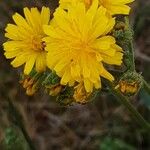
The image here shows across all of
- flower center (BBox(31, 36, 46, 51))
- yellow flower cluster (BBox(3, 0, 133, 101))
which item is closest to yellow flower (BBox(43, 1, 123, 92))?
yellow flower cluster (BBox(3, 0, 133, 101))

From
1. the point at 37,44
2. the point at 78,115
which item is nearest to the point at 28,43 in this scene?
the point at 37,44

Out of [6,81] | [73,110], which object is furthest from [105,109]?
[6,81]

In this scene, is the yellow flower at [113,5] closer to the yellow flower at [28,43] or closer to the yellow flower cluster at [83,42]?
the yellow flower cluster at [83,42]

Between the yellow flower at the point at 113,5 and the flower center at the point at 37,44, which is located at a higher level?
the yellow flower at the point at 113,5

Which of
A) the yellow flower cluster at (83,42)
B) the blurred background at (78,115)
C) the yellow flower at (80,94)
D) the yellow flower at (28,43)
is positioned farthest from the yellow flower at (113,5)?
the blurred background at (78,115)

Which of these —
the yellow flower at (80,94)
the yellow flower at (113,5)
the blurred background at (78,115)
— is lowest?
the blurred background at (78,115)

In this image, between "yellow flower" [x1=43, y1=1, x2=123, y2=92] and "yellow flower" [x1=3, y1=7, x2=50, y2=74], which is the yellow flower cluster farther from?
"yellow flower" [x1=3, y1=7, x2=50, y2=74]
